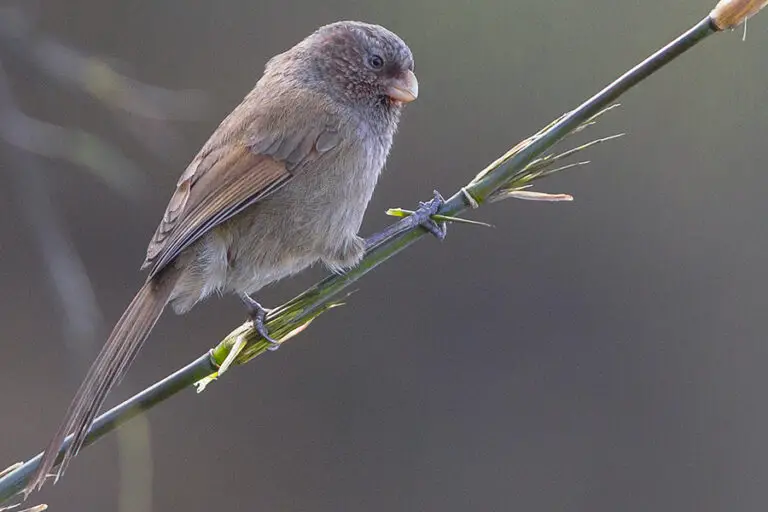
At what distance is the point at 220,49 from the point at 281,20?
0.39 m

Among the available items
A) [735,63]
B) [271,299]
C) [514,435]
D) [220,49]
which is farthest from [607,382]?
[220,49]

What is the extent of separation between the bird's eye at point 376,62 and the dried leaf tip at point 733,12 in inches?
65.2

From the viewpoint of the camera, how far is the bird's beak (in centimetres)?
294

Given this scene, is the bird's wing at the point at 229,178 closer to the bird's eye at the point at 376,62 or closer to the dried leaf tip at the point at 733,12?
the bird's eye at the point at 376,62

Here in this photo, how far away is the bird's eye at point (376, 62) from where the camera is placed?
300 cm

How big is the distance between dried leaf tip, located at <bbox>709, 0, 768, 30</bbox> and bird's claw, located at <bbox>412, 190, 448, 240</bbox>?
1.84ft

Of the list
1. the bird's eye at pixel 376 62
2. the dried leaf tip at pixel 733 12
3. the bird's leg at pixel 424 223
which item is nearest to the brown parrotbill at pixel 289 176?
the bird's eye at pixel 376 62

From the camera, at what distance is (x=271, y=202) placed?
2.75 metres

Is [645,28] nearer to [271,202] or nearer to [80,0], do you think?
[80,0]

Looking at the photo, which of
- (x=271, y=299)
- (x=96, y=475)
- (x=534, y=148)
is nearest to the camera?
(x=534, y=148)

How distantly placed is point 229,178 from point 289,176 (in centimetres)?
16

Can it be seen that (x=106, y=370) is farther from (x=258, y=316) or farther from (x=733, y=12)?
(x=733, y=12)

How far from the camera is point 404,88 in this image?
2959mm

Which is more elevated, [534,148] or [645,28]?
[645,28]
